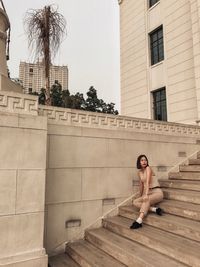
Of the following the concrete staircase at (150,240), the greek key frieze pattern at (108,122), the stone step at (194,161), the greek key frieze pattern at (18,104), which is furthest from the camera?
the stone step at (194,161)

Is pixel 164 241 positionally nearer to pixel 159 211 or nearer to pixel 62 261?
pixel 159 211

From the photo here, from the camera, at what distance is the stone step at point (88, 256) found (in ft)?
12.3

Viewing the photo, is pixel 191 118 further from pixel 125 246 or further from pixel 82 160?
pixel 125 246

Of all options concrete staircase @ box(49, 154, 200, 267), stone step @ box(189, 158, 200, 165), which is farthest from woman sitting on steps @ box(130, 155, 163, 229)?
stone step @ box(189, 158, 200, 165)

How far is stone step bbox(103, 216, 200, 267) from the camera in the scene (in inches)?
126

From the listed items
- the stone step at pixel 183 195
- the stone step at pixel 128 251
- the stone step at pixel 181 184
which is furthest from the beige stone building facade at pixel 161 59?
the stone step at pixel 128 251

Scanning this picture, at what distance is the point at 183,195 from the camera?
200 inches

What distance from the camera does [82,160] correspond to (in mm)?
5242

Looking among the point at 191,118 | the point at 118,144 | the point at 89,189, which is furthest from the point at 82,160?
the point at 191,118

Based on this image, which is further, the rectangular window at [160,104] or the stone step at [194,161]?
the rectangular window at [160,104]

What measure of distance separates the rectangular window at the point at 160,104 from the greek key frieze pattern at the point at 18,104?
9.04 m

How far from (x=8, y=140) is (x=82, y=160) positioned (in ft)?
6.18

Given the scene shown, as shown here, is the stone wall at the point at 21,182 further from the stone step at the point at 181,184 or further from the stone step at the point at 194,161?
the stone step at the point at 194,161

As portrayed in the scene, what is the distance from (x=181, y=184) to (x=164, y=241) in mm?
2380
